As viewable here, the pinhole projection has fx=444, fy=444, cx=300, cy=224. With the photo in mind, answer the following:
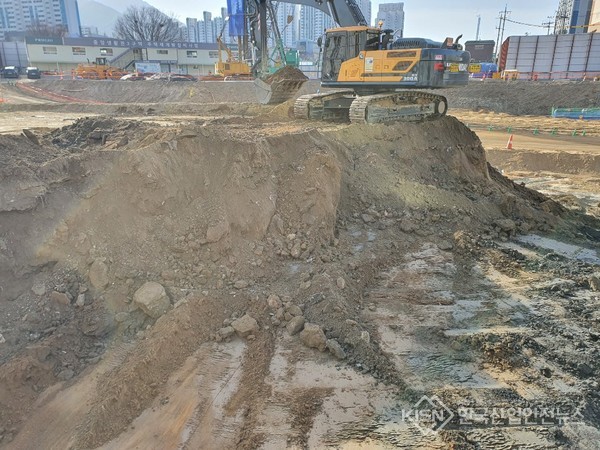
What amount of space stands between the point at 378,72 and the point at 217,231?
6.76 m

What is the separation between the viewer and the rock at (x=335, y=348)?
175 inches

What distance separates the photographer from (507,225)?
809 cm

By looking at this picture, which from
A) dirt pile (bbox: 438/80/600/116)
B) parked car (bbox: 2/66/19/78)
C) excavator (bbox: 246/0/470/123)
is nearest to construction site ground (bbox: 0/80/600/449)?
excavator (bbox: 246/0/470/123)

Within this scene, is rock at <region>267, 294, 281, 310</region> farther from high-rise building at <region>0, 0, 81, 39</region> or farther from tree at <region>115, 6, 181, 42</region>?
high-rise building at <region>0, 0, 81, 39</region>

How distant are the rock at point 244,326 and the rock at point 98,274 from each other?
1537 mm

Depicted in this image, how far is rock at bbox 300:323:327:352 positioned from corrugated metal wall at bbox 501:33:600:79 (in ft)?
112

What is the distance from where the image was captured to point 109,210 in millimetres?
5492

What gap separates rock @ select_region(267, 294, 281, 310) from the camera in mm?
5113

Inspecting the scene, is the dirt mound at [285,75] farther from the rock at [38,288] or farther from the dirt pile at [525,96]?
the dirt pile at [525,96]

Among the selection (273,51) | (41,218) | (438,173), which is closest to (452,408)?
(41,218)

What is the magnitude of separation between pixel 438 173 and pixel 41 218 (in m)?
7.47

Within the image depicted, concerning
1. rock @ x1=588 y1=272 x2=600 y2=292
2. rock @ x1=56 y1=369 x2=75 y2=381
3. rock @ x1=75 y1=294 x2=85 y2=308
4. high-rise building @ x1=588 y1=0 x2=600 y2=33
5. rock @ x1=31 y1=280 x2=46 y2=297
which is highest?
high-rise building @ x1=588 y1=0 x2=600 y2=33

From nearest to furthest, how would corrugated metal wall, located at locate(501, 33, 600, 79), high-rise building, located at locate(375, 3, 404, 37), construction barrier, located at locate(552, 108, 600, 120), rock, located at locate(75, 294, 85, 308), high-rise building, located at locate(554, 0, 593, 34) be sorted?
rock, located at locate(75, 294, 85, 308) < construction barrier, located at locate(552, 108, 600, 120) < corrugated metal wall, located at locate(501, 33, 600, 79) < high-rise building, located at locate(554, 0, 593, 34) < high-rise building, located at locate(375, 3, 404, 37)

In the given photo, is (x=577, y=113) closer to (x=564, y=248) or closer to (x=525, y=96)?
(x=525, y=96)
